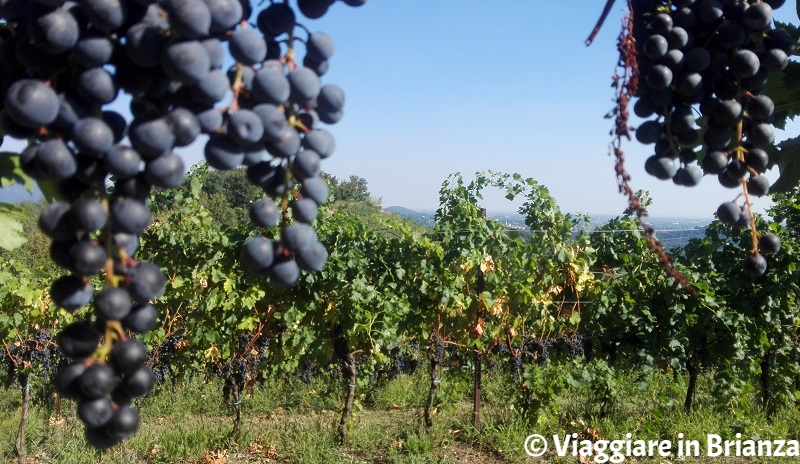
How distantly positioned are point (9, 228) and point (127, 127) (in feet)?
3.19

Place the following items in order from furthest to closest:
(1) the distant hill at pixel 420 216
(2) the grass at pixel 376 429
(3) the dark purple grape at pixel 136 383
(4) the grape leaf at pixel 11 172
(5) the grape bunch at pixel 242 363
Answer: (1) the distant hill at pixel 420 216 → (5) the grape bunch at pixel 242 363 → (2) the grass at pixel 376 429 → (4) the grape leaf at pixel 11 172 → (3) the dark purple grape at pixel 136 383

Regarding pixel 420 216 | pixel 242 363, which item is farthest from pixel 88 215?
pixel 420 216

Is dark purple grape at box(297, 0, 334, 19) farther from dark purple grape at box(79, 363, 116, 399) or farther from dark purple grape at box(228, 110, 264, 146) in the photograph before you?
dark purple grape at box(79, 363, 116, 399)

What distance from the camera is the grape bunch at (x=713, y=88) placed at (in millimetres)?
1216

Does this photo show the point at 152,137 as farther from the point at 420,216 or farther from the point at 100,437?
the point at 420,216

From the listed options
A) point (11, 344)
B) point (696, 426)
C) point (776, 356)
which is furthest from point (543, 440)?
point (11, 344)

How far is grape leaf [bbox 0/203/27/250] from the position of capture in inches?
62.1

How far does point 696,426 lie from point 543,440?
1616 millimetres

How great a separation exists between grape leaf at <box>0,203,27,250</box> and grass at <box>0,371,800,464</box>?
5.70 meters

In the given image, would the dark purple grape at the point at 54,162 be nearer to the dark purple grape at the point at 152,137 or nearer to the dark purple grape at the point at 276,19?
the dark purple grape at the point at 152,137

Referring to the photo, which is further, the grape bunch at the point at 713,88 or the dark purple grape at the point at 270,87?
the grape bunch at the point at 713,88

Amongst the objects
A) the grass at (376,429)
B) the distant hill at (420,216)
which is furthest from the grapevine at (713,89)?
the distant hill at (420,216)

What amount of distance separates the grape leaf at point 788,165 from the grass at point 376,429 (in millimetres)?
5566

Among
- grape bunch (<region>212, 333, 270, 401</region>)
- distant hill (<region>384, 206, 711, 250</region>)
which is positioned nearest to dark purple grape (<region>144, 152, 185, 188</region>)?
distant hill (<region>384, 206, 711, 250</region>)
